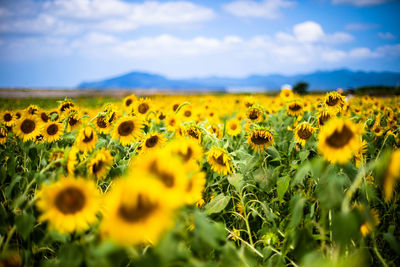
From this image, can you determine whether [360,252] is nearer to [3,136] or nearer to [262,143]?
[262,143]

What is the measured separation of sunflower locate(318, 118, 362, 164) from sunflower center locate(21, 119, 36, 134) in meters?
2.47

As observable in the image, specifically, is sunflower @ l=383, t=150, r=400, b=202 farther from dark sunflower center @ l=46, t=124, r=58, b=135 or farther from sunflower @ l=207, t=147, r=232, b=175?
dark sunflower center @ l=46, t=124, r=58, b=135

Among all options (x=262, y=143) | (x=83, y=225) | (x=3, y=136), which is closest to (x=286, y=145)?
(x=262, y=143)

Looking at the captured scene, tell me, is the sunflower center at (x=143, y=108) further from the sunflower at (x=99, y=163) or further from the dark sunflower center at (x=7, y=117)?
the sunflower at (x=99, y=163)

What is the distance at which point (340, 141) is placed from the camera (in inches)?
50.3

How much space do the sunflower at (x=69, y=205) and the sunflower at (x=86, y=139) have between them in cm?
70

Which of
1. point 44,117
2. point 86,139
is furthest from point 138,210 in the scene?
point 44,117

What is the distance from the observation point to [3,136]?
8.02 ft

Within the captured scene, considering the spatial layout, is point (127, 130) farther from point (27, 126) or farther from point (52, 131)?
point (27, 126)

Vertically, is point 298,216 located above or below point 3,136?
below

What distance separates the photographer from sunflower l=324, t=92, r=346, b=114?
265 cm

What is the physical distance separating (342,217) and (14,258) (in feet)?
5.20

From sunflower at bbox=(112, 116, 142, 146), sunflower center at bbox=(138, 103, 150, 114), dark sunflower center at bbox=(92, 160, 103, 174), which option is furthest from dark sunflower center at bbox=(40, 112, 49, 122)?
dark sunflower center at bbox=(92, 160, 103, 174)

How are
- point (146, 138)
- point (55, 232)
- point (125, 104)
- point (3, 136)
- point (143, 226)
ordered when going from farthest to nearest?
point (125, 104) < point (3, 136) < point (146, 138) < point (55, 232) < point (143, 226)
